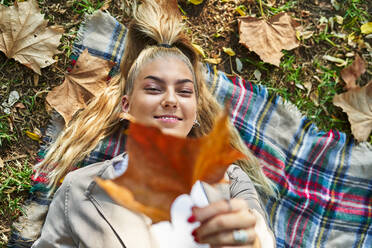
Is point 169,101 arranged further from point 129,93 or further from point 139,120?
point 129,93

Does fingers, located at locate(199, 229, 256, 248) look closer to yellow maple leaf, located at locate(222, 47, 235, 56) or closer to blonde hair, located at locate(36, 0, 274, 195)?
blonde hair, located at locate(36, 0, 274, 195)

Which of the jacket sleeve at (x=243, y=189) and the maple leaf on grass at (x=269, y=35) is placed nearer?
the jacket sleeve at (x=243, y=189)

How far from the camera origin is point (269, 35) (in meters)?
2.32

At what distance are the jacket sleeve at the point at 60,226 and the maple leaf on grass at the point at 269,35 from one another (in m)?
1.42

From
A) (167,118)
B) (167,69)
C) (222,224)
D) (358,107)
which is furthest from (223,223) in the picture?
(358,107)

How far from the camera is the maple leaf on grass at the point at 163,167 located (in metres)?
0.67

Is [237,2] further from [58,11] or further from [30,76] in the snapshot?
[30,76]

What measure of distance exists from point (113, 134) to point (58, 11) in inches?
33.0

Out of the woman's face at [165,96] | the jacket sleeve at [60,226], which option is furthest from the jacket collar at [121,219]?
the woman's face at [165,96]

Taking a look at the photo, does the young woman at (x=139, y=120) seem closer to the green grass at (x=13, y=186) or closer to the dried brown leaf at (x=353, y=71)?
the green grass at (x=13, y=186)

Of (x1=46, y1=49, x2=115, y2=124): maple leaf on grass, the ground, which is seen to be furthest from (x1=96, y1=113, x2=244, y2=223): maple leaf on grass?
the ground

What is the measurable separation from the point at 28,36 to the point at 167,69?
38.4 inches

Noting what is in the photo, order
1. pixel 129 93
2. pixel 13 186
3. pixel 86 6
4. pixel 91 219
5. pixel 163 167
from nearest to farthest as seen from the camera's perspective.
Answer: pixel 163 167 → pixel 91 219 → pixel 129 93 → pixel 13 186 → pixel 86 6

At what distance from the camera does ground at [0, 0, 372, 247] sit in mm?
2104
